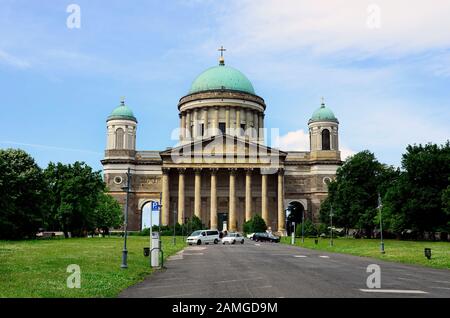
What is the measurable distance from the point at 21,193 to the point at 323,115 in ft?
216

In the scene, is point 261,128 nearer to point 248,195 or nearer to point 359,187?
point 248,195

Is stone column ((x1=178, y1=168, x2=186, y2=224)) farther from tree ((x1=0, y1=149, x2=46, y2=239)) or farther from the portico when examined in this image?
tree ((x1=0, y1=149, x2=46, y2=239))

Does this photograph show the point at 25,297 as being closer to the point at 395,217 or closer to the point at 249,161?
the point at 395,217

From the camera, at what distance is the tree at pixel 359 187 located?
75.6m

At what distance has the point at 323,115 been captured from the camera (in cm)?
10512

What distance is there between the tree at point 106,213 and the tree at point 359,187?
3442 centimetres

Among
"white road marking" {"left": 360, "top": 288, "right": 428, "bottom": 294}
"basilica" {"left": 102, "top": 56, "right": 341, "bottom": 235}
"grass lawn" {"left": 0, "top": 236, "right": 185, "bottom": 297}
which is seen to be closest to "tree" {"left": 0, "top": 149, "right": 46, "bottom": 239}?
"grass lawn" {"left": 0, "top": 236, "right": 185, "bottom": 297}

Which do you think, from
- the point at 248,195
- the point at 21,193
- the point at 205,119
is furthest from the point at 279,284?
the point at 205,119

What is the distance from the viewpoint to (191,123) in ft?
367

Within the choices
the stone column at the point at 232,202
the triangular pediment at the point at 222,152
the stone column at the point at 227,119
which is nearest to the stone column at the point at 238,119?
the stone column at the point at 227,119

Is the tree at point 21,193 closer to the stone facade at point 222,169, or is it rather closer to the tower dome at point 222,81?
the stone facade at point 222,169

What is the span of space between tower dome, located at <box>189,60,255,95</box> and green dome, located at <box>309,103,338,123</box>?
15.6 metres

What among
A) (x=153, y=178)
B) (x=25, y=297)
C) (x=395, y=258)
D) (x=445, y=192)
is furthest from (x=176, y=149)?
(x=25, y=297)

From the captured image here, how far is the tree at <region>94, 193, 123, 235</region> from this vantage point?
75119 millimetres
